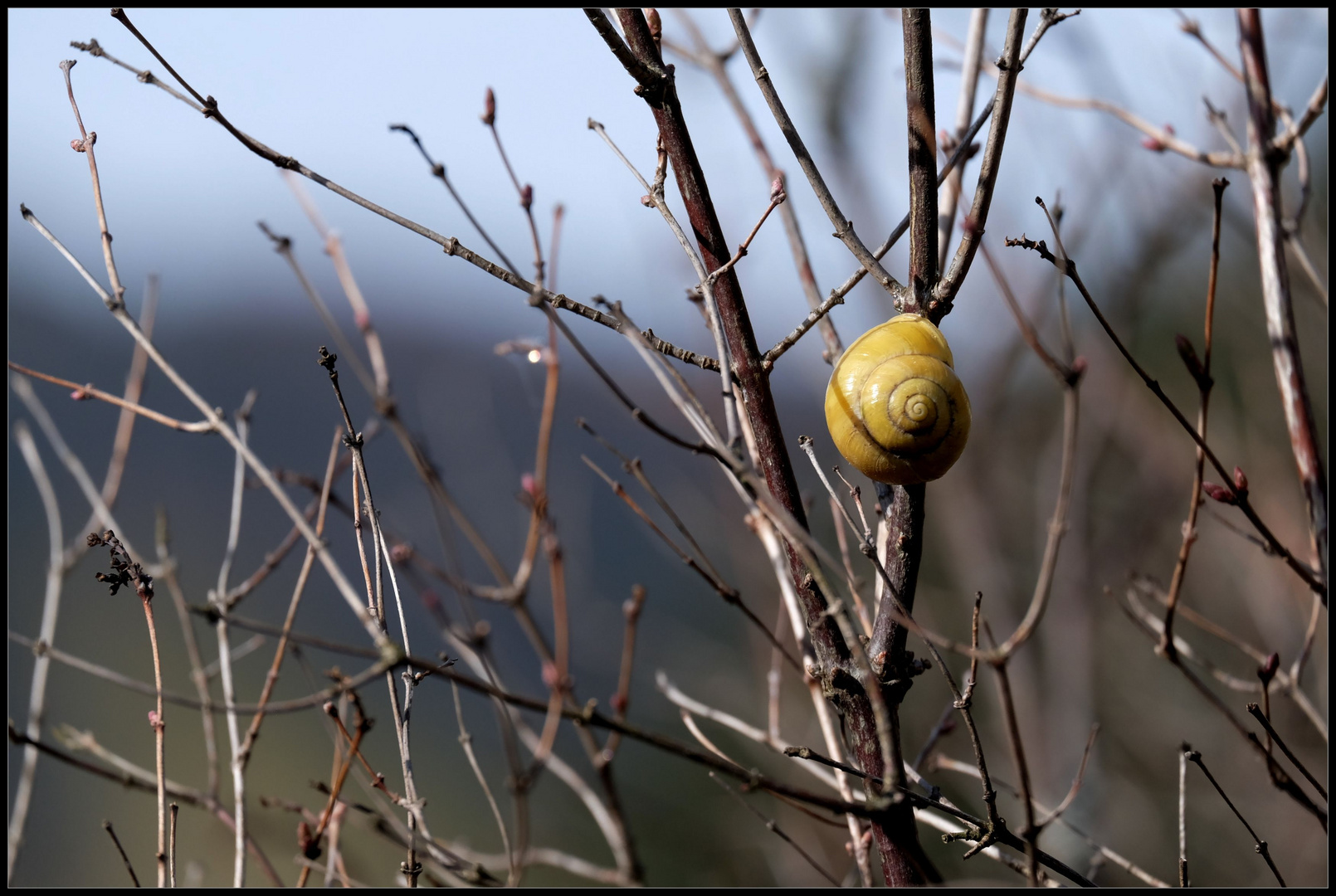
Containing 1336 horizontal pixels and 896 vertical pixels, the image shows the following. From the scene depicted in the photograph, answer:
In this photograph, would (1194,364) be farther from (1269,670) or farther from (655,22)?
(655,22)

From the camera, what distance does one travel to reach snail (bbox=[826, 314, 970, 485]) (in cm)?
150

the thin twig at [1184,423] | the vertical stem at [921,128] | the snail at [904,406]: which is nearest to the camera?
the thin twig at [1184,423]

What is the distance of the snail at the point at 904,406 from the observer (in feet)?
4.93

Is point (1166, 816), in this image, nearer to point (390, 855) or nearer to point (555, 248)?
point (390, 855)

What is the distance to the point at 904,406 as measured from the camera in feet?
4.93

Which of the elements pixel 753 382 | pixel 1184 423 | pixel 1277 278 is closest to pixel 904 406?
pixel 753 382

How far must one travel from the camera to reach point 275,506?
7.55 meters

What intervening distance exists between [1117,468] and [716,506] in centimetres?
518

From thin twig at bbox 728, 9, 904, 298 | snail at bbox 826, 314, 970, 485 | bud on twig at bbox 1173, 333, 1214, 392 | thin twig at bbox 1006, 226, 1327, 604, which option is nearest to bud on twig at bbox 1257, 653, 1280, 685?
thin twig at bbox 1006, 226, 1327, 604

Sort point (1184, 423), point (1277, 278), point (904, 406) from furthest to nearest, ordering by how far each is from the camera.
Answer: point (904, 406) → point (1277, 278) → point (1184, 423)

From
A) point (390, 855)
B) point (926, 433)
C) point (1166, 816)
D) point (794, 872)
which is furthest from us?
point (1166, 816)

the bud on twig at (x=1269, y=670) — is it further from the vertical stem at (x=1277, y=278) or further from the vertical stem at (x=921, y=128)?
the vertical stem at (x=921, y=128)

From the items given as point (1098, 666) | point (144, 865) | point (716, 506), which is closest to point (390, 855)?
point (144, 865)

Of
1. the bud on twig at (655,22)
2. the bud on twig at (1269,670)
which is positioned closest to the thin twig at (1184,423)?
the bud on twig at (1269,670)
